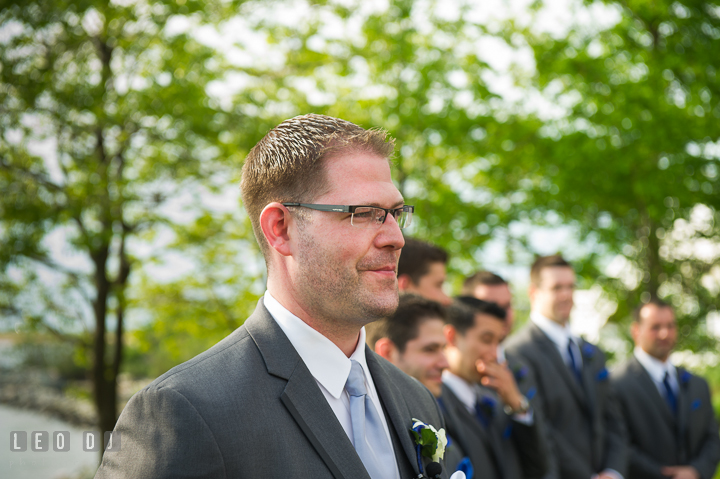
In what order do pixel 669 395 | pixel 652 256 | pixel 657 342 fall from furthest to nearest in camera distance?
pixel 652 256 < pixel 657 342 < pixel 669 395

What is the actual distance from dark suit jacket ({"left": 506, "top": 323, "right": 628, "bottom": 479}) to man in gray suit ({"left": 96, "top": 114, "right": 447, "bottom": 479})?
416 cm

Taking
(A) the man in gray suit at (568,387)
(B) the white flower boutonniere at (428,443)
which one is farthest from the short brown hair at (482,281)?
(B) the white flower boutonniere at (428,443)

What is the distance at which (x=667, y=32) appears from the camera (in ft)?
38.2

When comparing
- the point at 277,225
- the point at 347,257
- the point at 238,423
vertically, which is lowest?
the point at 238,423

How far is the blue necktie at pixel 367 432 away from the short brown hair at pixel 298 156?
22.8 inches

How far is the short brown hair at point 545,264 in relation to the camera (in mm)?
7031

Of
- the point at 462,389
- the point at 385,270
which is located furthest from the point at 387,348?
the point at 385,270

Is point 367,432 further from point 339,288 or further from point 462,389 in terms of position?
point 462,389

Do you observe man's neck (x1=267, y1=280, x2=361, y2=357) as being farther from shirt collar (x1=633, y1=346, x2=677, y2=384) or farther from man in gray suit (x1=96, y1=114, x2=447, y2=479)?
shirt collar (x1=633, y1=346, x2=677, y2=384)

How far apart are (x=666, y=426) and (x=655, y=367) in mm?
713

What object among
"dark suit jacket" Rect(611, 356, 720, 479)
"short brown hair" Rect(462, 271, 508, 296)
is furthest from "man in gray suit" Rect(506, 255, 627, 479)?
"dark suit jacket" Rect(611, 356, 720, 479)

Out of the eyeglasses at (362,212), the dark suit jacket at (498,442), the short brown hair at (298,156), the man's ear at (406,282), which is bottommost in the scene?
the dark suit jacket at (498,442)

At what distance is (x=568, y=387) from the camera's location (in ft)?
21.0

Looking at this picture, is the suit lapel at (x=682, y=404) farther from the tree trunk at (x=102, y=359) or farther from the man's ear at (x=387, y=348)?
the tree trunk at (x=102, y=359)
